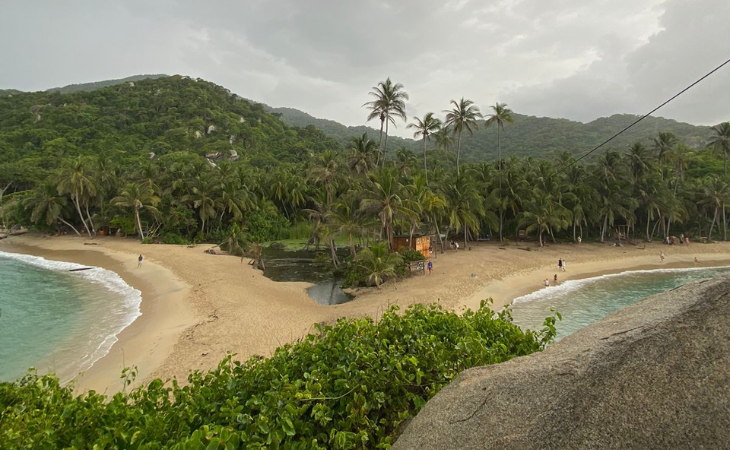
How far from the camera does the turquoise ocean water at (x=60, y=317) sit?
11695mm

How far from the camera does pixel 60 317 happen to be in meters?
15.9

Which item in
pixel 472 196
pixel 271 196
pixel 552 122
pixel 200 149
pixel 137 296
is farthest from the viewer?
pixel 552 122

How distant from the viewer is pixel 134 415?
121 inches

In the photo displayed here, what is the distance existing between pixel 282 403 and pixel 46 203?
5076 centimetres

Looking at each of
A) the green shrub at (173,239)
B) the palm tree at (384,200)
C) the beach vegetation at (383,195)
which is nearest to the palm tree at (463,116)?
the beach vegetation at (383,195)

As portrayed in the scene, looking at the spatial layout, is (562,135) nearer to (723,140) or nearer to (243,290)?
(723,140)

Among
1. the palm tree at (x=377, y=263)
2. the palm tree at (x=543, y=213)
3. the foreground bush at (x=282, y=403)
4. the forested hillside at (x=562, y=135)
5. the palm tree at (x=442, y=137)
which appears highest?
the forested hillside at (x=562, y=135)

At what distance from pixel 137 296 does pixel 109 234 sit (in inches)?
1185

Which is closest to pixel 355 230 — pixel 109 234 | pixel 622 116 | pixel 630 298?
pixel 630 298

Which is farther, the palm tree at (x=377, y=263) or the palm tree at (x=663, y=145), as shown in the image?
the palm tree at (x=663, y=145)

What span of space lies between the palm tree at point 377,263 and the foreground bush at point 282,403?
1570 cm

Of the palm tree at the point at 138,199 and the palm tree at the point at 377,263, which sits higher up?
the palm tree at the point at 138,199

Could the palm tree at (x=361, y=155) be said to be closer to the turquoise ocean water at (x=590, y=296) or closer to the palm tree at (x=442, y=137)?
the palm tree at (x=442, y=137)

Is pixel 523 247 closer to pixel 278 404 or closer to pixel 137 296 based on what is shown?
pixel 137 296
